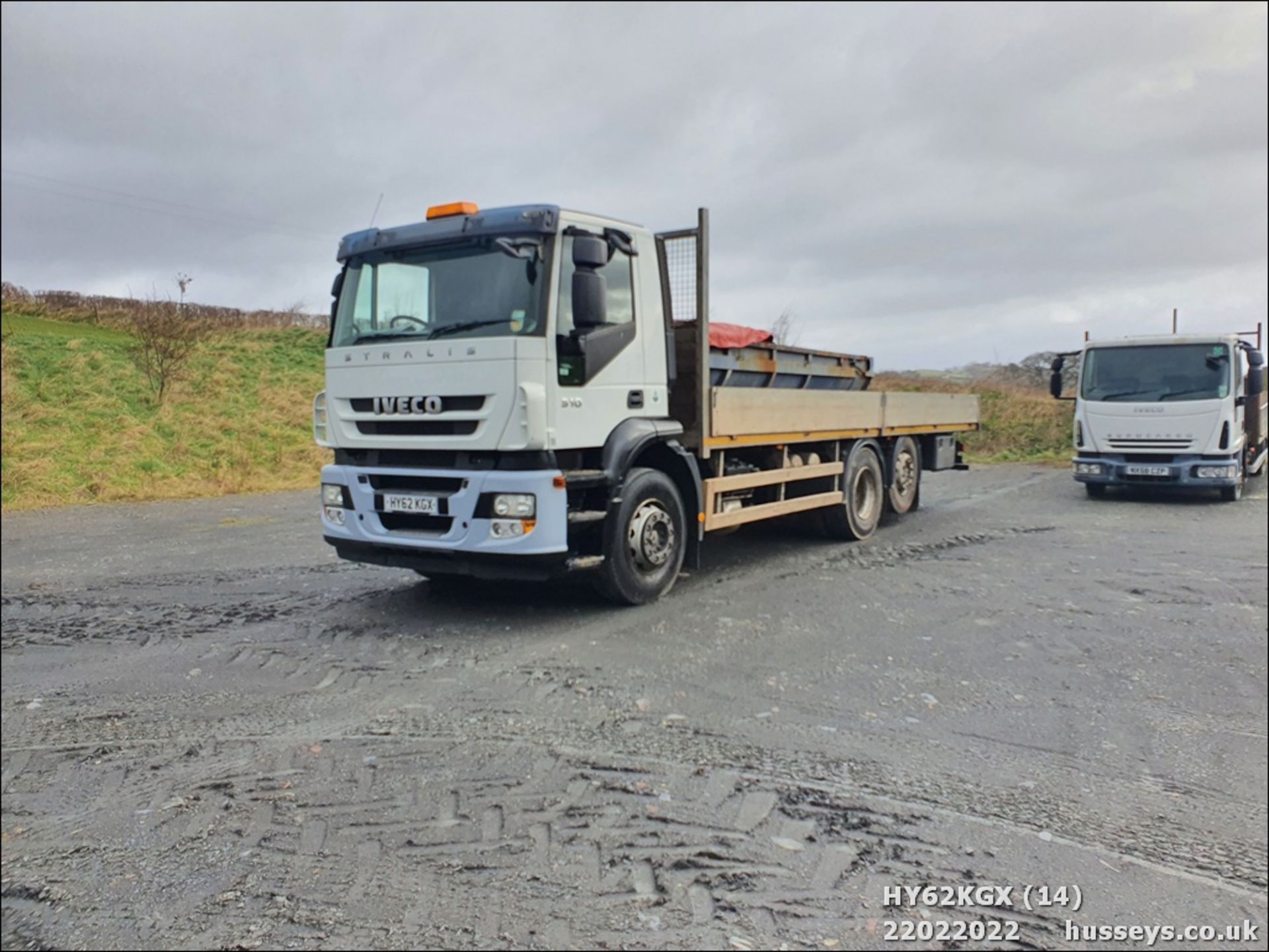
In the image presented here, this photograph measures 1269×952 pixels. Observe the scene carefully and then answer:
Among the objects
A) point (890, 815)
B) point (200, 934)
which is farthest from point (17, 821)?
point (890, 815)

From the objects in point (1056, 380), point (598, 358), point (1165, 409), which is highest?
point (1056, 380)

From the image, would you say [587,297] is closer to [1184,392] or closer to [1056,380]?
[1056,380]

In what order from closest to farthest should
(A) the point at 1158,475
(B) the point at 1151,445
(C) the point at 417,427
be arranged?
(C) the point at 417,427, (A) the point at 1158,475, (B) the point at 1151,445

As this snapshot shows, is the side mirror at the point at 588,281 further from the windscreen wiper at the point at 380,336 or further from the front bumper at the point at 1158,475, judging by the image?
the front bumper at the point at 1158,475

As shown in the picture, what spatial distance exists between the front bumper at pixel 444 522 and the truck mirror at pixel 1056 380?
10.9 metres

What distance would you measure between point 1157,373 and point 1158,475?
1563mm

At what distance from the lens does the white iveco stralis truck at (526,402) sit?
552 centimetres

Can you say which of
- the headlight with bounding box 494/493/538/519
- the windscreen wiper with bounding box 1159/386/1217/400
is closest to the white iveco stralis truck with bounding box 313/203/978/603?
the headlight with bounding box 494/493/538/519

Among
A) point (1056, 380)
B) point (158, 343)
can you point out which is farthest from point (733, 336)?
point (158, 343)

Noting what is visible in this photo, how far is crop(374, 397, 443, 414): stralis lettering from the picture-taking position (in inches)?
222

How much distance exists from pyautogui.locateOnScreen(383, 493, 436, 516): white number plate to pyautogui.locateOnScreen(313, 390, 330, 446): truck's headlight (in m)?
0.81

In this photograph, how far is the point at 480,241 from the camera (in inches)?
228

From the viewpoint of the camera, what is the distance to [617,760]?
362 centimetres

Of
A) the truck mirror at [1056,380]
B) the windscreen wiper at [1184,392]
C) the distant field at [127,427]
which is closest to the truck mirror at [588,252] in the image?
the distant field at [127,427]
